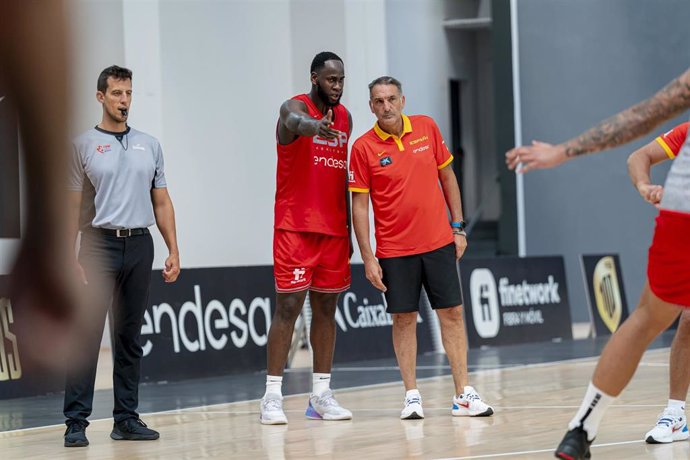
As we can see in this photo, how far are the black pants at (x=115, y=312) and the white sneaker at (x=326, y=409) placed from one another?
46.2 inches

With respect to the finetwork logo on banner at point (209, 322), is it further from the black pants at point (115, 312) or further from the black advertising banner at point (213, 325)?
the black pants at point (115, 312)

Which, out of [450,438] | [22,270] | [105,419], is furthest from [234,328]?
[450,438]

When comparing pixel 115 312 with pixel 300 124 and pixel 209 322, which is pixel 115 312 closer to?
pixel 300 124

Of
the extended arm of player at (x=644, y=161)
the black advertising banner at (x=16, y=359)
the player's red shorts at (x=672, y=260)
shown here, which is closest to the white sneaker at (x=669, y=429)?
the extended arm of player at (x=644, y=161)

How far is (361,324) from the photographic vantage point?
39.8 ft

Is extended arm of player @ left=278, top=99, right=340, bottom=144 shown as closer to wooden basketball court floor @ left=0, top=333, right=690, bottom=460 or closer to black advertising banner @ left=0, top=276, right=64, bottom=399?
wooden basketball court floor @ left=0, top=333, right=690, bottom=460

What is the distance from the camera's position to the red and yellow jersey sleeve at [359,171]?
23.0ft

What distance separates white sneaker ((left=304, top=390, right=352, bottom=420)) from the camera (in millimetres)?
7004

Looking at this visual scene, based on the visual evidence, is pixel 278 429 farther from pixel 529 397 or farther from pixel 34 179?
pixel 34 179

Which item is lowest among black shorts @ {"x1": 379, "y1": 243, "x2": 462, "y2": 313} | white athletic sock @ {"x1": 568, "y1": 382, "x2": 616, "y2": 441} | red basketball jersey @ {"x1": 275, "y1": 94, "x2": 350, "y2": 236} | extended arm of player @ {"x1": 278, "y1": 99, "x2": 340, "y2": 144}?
white athletic sock @ {"x1": 568, "y1": 382, "x2": 616, "y2": 441}

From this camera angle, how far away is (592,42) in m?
20.0

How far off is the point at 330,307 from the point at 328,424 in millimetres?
706

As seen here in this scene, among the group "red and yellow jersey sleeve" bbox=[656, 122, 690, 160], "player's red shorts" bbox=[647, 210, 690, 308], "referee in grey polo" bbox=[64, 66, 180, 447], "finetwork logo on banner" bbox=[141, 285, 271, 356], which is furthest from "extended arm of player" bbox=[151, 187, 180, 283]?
"finetwork logo on banner" bbox=[141, 285, 271, 356]

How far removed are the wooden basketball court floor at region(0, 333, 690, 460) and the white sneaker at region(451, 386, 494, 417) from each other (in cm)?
8
